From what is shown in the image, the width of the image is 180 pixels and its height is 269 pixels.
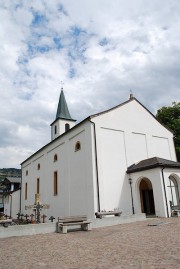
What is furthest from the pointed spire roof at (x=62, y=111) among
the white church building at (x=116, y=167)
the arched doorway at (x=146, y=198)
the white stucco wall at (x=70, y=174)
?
the arched doorway at (x=146, y=198)

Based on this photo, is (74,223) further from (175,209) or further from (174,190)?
(174,190)

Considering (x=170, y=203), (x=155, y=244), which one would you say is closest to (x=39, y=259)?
(x=155, y=244)

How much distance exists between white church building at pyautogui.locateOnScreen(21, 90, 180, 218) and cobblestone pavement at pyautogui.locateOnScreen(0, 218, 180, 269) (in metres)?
7.61

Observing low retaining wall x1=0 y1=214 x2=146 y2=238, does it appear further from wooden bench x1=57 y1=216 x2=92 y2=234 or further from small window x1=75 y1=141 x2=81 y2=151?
small window x1=75 y1=141 x2=81 y2=151

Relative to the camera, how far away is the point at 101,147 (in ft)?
60.6

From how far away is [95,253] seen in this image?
23.4 ft

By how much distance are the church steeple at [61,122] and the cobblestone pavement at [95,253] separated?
26.4 meters

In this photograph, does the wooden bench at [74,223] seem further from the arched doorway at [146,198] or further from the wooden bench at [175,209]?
the arched doorway at [146,198]

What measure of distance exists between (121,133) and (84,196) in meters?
5.99

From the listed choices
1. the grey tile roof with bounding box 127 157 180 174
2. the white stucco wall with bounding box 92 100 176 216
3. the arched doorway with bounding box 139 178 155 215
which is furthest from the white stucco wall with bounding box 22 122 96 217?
the arched doorway with bounding box 139 178 155 215

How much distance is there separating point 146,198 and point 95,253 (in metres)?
13.0

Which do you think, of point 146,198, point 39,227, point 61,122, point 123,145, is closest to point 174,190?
point 146,198

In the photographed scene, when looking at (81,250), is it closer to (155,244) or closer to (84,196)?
(155,244)

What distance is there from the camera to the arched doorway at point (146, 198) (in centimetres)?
1883
